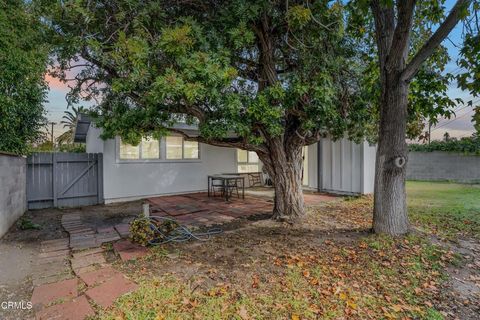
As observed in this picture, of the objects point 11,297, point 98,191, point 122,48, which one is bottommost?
point 11,297

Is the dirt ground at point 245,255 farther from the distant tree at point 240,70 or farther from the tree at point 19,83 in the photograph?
the tree at point 19,83

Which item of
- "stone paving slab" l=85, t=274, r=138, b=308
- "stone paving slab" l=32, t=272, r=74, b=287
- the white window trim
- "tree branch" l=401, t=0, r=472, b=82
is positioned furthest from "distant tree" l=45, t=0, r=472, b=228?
the white window trim

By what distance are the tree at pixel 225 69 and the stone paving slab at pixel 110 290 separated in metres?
2.53

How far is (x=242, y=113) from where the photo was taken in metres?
4.80

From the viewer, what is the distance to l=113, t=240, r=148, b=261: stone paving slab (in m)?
4.18

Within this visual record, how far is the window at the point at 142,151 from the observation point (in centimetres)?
948

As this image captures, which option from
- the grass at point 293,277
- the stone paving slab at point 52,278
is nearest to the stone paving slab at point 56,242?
the stone paving slab at point 52,278

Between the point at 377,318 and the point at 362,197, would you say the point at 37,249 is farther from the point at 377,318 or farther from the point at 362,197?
the point at 362,197

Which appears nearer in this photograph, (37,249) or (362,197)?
(37,249)

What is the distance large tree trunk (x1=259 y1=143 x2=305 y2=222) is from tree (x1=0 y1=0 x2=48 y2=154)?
555 cm

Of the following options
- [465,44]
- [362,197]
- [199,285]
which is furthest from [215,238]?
[362,197]

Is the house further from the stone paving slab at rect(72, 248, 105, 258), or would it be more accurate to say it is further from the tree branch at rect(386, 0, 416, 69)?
the tree branch at rect(386, 0, 416, 69)

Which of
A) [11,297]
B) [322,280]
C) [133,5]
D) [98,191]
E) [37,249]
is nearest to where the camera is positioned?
[11,297]

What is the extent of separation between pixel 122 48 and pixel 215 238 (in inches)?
141
